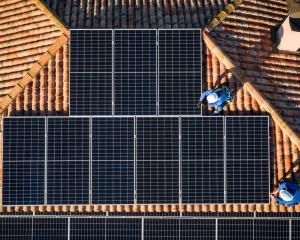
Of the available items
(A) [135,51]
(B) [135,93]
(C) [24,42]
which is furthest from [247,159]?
(C) [24,42]

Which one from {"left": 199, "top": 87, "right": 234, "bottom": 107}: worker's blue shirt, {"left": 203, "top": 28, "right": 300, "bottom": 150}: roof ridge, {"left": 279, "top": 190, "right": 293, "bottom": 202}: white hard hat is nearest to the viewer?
{"left": 279, "top": 190, "right": 293, "bottom": 202}: white hard hat

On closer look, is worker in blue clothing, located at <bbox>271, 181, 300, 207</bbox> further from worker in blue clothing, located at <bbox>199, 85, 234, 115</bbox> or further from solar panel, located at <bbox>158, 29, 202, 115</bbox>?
solar panel, located at <bbox>158, 29, 202, 115</bbox>

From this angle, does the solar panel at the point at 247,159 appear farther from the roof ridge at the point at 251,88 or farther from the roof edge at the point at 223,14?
the roof edge at the point at 223,14

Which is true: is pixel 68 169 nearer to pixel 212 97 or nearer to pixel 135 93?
pixel 135 93

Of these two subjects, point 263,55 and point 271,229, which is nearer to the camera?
point 271,229

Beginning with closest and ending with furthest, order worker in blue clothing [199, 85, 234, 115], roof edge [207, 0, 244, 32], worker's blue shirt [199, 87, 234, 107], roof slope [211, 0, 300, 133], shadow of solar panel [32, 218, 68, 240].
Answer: worker in blue clothing [199, 85, 234, 115] → worker's blue shirt [199, 87, 234, 107] → shadow of solar panel [32, 218, 68, 240] → roof slope [211, 0, 300, 133] → roof edge [207, 0, 244, 32]

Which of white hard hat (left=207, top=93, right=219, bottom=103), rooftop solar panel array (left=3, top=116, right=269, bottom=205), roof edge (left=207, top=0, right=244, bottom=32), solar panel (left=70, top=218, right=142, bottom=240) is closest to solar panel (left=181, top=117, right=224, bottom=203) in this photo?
rooftop solar panel array (left=3, top=116, right=269, bottom=205)
